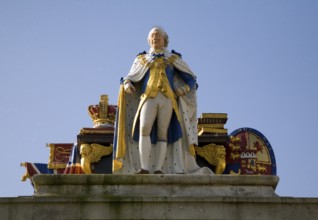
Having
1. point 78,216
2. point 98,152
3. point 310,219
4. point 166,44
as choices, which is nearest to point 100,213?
point 78,216

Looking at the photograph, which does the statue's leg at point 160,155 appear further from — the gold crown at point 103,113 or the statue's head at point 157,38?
the gold crown at point 103,113

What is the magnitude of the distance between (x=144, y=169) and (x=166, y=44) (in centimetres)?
379

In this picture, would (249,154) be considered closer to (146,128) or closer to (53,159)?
(53,159)

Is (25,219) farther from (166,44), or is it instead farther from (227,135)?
(227,135)

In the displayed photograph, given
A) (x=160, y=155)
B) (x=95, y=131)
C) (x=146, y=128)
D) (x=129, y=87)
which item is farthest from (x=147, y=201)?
(x=95, y=131)

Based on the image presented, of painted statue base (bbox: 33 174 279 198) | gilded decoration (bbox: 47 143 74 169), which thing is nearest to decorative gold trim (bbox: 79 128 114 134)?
gilded decoration (bbox: 47 143 74 169)

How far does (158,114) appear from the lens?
1908cm

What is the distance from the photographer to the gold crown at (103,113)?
26031mm

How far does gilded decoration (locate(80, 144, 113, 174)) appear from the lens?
78.7ft

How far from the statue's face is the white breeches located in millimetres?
1572

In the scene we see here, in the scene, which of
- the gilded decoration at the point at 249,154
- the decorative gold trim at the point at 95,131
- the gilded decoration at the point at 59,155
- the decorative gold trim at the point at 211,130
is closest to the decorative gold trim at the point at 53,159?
the gilded decoration at the point at 59,155

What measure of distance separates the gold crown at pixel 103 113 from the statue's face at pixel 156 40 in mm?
6341

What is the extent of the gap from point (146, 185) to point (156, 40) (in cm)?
446

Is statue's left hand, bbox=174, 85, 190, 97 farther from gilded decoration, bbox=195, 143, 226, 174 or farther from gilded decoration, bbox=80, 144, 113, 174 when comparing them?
gilded decoration, bbox=80, 144, 113, 174
